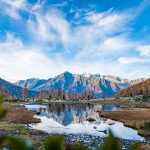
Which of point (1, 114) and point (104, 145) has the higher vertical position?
point (1, 114)

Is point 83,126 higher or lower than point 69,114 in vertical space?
lower

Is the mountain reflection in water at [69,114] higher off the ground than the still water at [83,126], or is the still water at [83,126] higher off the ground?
the mountain reflection in water at [69,114]

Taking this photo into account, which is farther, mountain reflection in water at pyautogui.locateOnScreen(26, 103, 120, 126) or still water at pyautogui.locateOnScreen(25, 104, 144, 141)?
mountain reflection in water at pyautogui.locateOnScreen(26, 103, 120, 126)

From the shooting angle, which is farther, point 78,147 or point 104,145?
point 78,147

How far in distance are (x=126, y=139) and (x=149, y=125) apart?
15.7m

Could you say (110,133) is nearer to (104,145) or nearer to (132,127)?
(104,145)

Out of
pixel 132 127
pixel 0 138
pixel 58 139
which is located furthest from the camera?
pixel 132 127

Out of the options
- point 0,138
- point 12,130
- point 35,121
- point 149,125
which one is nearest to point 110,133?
point 0,138

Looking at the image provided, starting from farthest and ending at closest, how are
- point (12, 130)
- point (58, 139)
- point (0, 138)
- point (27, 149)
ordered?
point (12, 130), point (0, 138), point (58, 139), point (27, 149)

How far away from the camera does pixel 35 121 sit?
263 feet

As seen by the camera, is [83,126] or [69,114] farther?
[69,114]

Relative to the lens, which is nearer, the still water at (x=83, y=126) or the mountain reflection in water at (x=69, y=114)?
the still water at (x=83, y=126)

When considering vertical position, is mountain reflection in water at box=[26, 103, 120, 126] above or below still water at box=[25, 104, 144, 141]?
above

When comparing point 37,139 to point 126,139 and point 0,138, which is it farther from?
point 0,138
